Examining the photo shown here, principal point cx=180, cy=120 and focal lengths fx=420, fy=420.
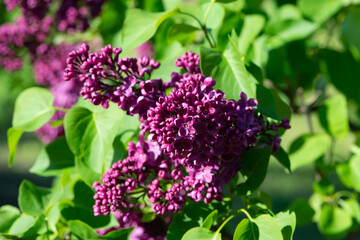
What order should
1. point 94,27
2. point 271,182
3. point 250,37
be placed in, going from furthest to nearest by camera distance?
point 271,182, point 94,27, point 250,37

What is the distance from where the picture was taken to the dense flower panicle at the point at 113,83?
0.67 metres

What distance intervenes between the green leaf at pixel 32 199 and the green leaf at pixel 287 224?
0.51 metres

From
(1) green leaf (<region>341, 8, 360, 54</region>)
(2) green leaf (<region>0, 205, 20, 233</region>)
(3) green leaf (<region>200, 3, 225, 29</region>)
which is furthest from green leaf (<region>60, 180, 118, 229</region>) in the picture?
(1) green leaf (<region>341, 8, 360, 54</region>)

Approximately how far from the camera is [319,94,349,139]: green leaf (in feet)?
3.84

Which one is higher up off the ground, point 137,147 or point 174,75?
point 174,75

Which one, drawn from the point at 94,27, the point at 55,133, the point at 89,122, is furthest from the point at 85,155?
the point at 94,27

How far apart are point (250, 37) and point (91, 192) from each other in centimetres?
55

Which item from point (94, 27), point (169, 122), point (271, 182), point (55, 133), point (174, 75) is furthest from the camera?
point (271, 182)

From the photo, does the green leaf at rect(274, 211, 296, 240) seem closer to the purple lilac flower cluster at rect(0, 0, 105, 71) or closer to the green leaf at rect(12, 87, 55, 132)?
the green leaf at rect(12, 87, 55, 132)

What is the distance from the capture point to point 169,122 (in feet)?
1.99

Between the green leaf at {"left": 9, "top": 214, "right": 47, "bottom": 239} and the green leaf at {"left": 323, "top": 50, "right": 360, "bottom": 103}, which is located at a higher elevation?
the green leaf at {"left": 9, "top": 214, "right": 47, "bottom": 239}

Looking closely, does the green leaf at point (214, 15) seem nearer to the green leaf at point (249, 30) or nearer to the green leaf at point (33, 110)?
the green leaf at point (249, 30)

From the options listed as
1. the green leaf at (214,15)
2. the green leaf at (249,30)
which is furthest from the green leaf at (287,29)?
the green leaf at (214,15)

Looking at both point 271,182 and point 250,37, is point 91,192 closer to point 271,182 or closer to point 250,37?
point 250,37
